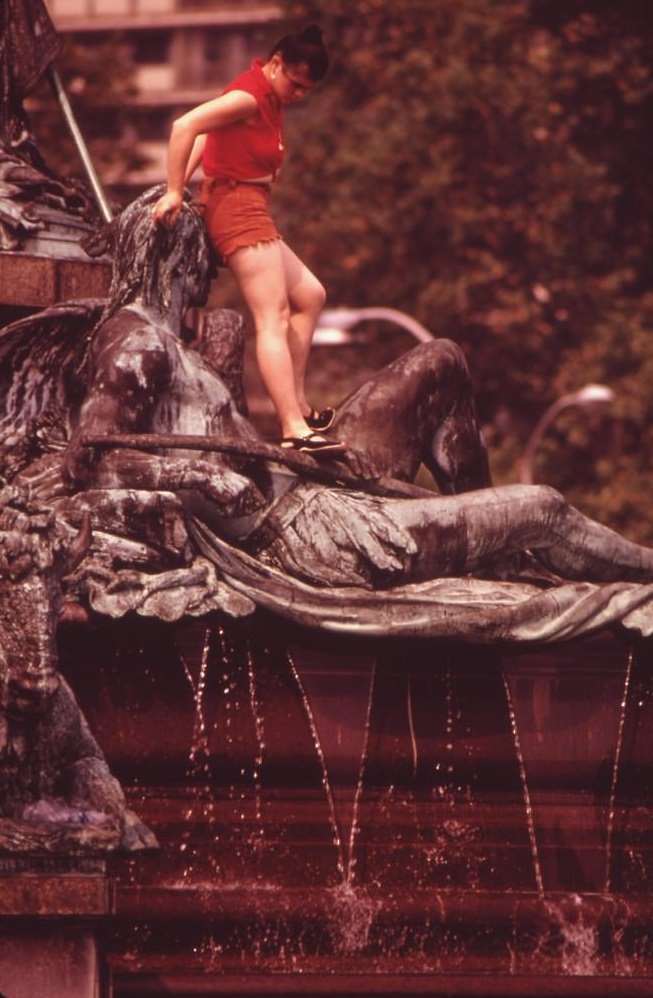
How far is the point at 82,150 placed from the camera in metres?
14.3

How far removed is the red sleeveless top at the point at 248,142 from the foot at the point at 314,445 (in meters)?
1.12

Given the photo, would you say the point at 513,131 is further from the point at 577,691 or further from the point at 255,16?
the point at 255,16

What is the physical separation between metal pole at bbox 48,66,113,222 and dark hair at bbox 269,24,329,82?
115cm

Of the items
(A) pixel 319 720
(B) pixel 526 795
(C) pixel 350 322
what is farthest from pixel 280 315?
(C) pixel 350 322

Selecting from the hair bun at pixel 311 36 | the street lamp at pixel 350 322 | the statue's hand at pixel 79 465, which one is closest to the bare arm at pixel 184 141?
the hair bun at pixel 311 36

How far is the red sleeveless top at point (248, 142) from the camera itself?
42.1ft

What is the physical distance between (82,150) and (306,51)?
1808 mm

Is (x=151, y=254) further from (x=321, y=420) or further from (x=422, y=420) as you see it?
(x=422, y=420)

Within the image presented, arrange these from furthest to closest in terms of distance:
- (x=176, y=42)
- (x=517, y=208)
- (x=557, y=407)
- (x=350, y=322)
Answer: (x=176, y=42) → (x=350, y=322) → (x=557, y=407) → (x=517, y=208)

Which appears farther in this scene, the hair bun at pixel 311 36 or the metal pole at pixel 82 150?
the metal pole at pixel 82 150

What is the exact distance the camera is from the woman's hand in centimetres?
1248

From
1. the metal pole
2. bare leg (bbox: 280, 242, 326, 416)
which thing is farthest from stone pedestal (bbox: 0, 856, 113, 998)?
the metal pole

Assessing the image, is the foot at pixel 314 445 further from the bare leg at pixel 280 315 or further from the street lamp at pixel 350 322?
the street lamp at pixel 350 322

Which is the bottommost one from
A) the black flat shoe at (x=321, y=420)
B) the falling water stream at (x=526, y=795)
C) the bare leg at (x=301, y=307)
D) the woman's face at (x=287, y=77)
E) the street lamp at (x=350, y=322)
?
the street lamp at (x=350, y=322)
